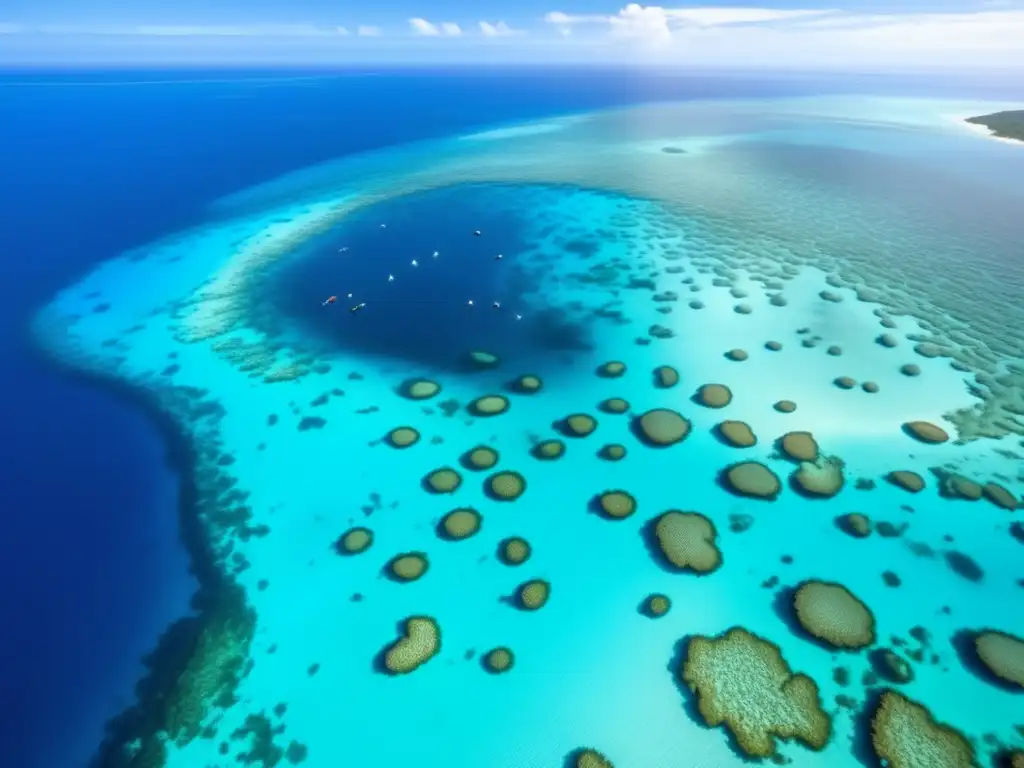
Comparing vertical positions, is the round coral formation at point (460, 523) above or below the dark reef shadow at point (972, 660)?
below

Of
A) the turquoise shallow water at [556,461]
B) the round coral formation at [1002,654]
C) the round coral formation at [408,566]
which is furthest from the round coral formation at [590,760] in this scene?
the round coral formation at [1002,654]

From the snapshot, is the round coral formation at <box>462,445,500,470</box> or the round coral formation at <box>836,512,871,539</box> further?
the round coral formation at <box>462,445,500,470</box>

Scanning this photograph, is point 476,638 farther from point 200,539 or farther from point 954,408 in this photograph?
point 954,408

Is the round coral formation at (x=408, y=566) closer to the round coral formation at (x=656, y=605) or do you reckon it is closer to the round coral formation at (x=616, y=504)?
the round coral formation at (x=616, y=504)

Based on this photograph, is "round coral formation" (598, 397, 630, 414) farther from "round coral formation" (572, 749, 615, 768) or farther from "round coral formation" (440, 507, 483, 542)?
"round coral formation" (572, 749, 615, 768)

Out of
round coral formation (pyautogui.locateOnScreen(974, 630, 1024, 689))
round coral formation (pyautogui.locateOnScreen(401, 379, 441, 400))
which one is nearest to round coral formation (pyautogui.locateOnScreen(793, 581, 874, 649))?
round coral formation (pyautogui.locateOnScreen(974, 630, 1024, 689))

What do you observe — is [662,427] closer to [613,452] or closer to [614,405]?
[614,405]

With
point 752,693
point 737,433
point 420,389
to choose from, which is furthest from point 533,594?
point 420,389
